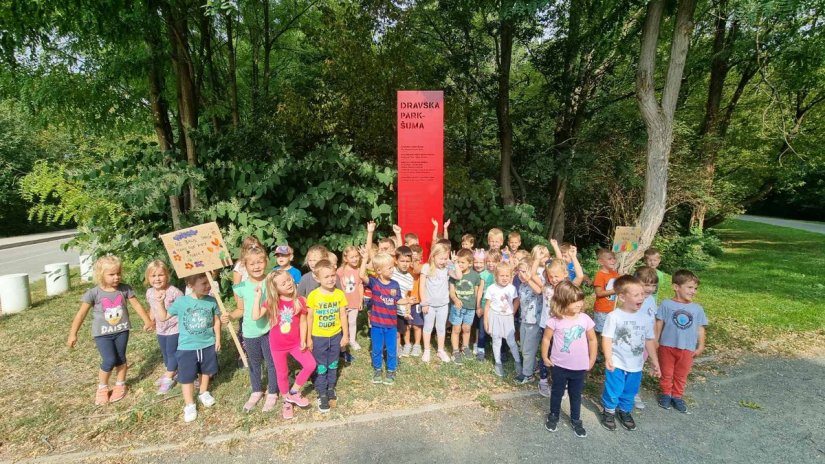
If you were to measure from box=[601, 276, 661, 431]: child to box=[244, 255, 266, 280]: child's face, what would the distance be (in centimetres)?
307

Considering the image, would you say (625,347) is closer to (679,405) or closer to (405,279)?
(679,405)

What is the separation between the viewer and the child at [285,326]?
11.0 feet

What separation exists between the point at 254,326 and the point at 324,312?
0.65 metres

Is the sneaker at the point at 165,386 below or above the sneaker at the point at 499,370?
below

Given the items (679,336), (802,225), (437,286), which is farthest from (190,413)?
(802,225)

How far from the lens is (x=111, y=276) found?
360 centimetres

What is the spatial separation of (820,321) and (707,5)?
21.5 ft

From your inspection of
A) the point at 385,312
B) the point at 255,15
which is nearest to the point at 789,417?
the point at 385,312

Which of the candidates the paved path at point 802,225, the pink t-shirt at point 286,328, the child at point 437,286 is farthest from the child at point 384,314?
the paved path at point 802,225

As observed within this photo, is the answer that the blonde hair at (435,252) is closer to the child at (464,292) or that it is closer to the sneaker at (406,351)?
the child at (464,292)

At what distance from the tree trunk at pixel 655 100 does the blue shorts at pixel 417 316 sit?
3347 millimetres

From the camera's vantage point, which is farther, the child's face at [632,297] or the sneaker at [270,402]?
the sneaker at [270,402]

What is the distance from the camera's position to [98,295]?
11.8 feet

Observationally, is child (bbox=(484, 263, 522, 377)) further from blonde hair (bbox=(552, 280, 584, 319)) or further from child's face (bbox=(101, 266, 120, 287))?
child's face (bbox=(101, 266, 120, 287))
